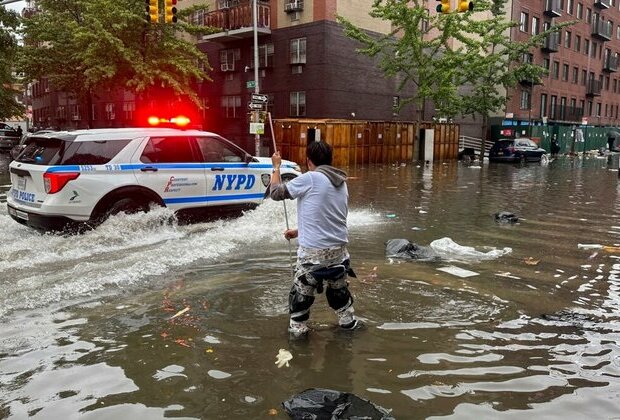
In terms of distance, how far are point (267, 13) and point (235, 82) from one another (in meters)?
4.86

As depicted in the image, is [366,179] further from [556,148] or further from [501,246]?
[556,148]

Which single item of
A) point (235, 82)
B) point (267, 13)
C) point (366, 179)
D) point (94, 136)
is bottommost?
point (366, 179)

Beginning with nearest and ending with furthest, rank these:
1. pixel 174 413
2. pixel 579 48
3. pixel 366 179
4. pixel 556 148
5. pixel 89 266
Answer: pixel 174 413 < pixel 89 266 < pixel 366 179 < pixel 556 148 < pixel 579 48

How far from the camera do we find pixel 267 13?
1336 inches

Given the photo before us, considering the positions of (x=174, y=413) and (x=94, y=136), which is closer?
(x=174, y=413)

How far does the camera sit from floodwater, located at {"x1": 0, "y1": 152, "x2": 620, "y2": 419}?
12.5ft

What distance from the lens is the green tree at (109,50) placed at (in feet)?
81.5

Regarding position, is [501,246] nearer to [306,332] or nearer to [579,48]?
[306,332]

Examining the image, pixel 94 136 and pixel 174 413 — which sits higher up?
pixel 94 136

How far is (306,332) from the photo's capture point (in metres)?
4.78

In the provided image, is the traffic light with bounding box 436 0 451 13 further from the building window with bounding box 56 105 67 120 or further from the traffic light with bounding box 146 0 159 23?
the building window with bounding box 56 105 67 120

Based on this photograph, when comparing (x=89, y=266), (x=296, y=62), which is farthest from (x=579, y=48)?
(x=89, y=266)

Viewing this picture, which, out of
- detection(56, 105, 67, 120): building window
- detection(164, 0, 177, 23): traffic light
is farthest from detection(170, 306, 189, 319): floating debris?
detection(56, 105, 67, 120): building window

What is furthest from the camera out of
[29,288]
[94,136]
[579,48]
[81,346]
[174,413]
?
[579,48]
